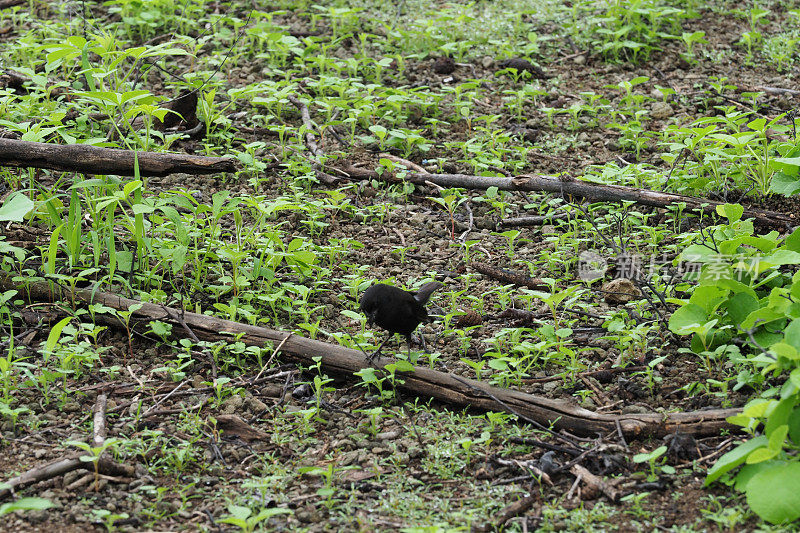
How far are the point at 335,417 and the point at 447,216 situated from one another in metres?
2.21

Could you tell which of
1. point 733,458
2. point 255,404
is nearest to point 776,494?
point 733,458

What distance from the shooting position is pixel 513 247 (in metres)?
4.98

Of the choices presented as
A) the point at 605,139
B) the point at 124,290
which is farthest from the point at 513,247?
the point at 124,290

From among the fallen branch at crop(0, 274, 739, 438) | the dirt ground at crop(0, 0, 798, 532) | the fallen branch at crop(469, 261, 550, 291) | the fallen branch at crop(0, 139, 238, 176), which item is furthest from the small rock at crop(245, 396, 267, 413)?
the fallen branch at crop(469, 261, 550, 291)

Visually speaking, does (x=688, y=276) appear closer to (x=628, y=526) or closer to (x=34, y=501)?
(x=628, y=526)

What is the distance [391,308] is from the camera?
3.56 meters

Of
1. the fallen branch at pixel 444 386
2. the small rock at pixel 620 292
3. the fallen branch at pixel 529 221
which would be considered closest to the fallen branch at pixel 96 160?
the fallen branch at pixel 444 386

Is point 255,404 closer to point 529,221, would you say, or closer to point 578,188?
point 529,221

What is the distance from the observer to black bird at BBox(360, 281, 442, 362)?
3.56m

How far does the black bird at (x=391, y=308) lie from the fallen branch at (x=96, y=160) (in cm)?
106

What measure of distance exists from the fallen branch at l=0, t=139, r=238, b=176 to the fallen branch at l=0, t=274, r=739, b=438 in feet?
2.05

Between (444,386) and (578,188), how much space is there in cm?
226

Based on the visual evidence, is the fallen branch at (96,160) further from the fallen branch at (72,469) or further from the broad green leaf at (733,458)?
the broad green leaf at (733,458)

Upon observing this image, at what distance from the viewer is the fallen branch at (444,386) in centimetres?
324
